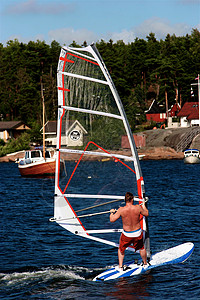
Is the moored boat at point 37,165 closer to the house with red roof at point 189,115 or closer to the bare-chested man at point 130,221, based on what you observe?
the bare-chested man at point 130,221

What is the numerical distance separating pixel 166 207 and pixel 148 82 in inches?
3519

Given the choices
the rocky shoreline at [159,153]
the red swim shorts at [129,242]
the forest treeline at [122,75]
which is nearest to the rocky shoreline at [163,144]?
the rocky shoreline at [159,153]

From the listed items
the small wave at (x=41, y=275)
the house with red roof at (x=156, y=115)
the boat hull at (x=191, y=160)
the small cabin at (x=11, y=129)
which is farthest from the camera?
the house with red roof at (x=156, y=115)

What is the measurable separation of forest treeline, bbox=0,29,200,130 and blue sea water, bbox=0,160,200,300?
215ft

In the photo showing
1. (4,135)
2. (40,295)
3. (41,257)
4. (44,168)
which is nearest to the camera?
(40,295)

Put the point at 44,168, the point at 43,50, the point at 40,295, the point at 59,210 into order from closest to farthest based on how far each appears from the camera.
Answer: the point at 40,295
the point at 59,210
the point at 44,168
the point at 43,50

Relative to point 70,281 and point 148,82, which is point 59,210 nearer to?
point 70,281

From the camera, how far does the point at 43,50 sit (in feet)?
365

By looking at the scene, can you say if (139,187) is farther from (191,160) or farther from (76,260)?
(191,160)

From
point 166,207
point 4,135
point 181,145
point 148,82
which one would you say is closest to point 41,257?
point 166,207

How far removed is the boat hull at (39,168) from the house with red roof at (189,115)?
4152cm

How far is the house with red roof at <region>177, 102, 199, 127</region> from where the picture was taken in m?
81.2

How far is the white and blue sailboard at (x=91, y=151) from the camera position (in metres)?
11.5

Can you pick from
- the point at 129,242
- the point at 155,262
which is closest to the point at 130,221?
the point at 129,242
